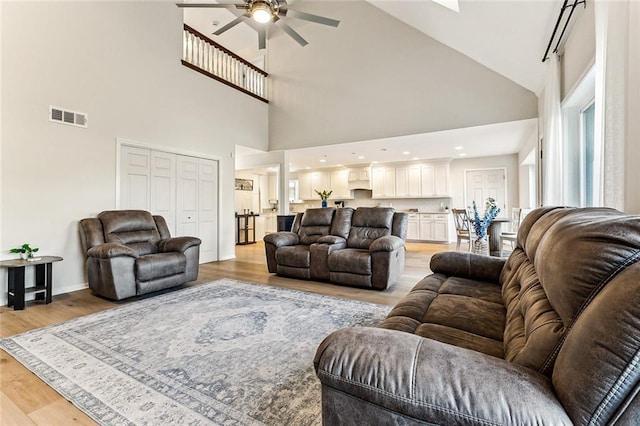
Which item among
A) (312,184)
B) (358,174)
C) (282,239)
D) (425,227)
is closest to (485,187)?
(425,227)

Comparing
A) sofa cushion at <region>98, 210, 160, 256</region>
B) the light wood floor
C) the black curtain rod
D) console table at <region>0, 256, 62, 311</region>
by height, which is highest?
the black curtain rod

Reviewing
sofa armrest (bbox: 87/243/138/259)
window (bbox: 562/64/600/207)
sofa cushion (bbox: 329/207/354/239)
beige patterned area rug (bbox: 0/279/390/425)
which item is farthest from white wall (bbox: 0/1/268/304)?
window (bbox: 562/64/600/207)

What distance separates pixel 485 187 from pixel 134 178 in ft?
26.3

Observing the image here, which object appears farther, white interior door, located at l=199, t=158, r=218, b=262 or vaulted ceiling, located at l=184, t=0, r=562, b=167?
white interior door, located at l=199, t=158, r=218, b=262

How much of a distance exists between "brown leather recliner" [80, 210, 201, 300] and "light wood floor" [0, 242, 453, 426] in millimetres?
236

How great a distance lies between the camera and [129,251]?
3324 mm

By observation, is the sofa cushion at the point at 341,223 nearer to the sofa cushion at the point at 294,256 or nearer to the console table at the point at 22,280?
the sofa cushion at the point at 294,256

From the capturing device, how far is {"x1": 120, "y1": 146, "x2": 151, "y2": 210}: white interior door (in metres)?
4.39

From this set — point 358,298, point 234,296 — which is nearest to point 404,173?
point 358,298

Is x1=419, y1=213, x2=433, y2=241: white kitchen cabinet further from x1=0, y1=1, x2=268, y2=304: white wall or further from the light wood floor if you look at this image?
x1=0, y1=1, x2=268, y2=304: white wall

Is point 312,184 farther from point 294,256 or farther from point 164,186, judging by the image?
point 294,256

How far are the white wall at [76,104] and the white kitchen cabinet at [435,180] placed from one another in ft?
19.9

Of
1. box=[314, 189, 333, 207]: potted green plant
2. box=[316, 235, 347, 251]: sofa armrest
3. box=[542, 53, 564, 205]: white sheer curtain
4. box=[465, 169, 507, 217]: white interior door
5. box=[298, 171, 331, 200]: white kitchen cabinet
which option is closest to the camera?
box=[542, 53, 564, 205]: white sheer curtain

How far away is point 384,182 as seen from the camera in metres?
9.06
